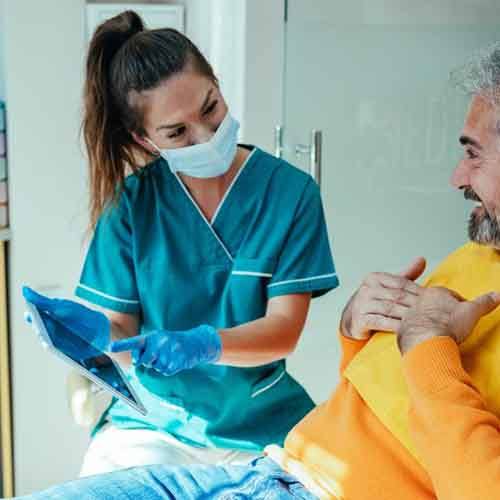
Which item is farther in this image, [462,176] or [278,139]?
[278,139]

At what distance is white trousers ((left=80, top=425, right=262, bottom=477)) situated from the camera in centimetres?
151

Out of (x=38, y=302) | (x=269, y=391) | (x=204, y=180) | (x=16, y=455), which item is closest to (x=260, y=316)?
(x=269, y=391)

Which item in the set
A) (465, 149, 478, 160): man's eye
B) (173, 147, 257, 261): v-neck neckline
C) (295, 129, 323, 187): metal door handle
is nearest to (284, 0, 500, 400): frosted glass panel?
(295, 129, 323, 187): metal door handle

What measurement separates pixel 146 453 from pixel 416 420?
0.57 metres

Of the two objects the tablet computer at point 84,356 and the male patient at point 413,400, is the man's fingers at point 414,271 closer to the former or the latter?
the male patient at point 413,400

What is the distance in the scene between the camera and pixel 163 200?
5.33 ft

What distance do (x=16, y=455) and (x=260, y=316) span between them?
4.35 feet

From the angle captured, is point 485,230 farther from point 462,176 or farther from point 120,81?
point 120,81

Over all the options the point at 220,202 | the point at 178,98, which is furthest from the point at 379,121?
the point at 178,98

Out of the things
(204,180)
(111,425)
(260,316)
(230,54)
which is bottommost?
(111,425)

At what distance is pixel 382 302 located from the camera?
51.4 inches

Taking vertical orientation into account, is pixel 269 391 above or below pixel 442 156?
below

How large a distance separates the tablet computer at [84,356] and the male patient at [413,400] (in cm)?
14

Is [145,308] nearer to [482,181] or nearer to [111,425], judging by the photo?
[111,425]
